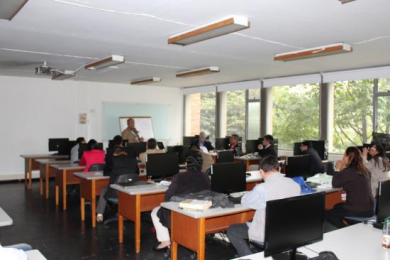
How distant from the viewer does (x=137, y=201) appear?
4.62 meters

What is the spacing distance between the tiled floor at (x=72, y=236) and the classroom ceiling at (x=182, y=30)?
2.78 metres

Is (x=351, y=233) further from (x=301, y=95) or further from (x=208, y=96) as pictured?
(x=208, y=96)

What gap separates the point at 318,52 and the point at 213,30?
217cm

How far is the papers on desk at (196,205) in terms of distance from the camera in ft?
11.9

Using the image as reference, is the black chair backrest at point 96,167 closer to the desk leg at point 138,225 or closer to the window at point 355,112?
the desk leg at point 138,225

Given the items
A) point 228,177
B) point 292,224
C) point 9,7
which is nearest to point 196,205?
point 228,177

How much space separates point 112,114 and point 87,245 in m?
7.06

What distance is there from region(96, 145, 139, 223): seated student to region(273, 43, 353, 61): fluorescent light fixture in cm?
299

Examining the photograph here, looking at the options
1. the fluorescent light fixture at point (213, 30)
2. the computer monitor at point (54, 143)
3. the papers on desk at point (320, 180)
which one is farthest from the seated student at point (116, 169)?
the computer monitor at point (54, 143)

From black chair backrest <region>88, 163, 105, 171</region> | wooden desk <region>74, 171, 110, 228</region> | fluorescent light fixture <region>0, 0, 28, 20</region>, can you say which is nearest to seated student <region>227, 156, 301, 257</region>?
fluorescent light fixture <region>0, 0, 28, 20</region>

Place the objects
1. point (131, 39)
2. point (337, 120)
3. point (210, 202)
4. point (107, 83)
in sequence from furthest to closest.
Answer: point (107, 83) < point (337, 120) < point (131, 39) < point (210, 202)

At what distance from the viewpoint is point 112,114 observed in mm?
11477

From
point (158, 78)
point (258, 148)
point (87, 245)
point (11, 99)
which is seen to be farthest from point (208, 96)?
point (87, 245)

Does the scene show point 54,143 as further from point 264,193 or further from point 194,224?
point 264,193
